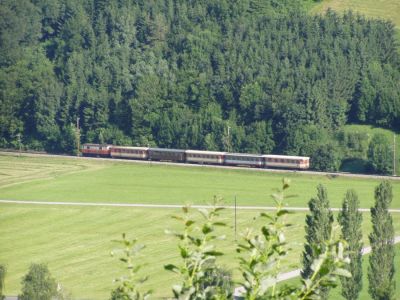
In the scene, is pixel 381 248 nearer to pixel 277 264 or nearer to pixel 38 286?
pixel 38 286

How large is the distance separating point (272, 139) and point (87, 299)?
70724 millimetres

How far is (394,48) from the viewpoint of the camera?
154 meters

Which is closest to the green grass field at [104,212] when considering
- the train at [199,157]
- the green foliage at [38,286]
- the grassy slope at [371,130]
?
the train at [199,157]

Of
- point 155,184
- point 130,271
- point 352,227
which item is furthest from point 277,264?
point 155,184

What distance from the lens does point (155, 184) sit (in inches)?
4754

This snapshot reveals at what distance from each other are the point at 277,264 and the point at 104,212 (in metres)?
90.6

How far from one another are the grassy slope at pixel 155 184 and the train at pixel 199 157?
8.12 feet

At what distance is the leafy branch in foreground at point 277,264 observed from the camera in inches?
561

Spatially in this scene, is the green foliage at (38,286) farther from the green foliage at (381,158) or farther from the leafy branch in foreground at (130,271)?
the green foliage at (381,158)

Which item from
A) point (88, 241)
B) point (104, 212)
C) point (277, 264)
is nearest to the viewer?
point (277, 264)

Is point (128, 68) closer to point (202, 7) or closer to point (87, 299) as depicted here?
point (202, 7)

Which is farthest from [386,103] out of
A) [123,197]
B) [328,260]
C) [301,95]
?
[328,260]

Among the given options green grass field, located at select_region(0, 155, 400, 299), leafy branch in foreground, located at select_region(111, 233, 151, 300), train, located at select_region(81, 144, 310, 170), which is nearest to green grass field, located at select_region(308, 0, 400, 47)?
train, located at select_region(81, 144, 310, 170)

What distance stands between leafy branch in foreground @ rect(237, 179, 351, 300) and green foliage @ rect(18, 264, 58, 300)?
42329mm
